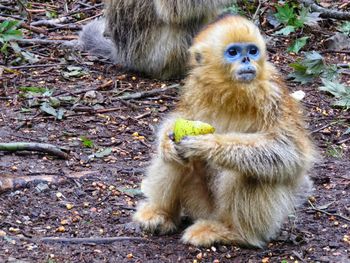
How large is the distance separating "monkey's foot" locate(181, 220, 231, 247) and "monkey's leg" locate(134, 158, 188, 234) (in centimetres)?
25

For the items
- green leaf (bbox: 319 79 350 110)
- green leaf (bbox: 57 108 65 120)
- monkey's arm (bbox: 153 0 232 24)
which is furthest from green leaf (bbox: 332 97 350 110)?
green leaf (bbox: 57 108 65 120)

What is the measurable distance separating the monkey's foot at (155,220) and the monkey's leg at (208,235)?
0.22 m

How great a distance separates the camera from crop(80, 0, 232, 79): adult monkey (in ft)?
30.0

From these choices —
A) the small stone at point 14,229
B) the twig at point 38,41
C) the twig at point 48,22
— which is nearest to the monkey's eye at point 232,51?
the small stone at point 14,229

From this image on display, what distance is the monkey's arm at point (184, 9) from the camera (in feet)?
29.7

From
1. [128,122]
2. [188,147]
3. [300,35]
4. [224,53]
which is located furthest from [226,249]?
[300,35]

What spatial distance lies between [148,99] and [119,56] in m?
1.22

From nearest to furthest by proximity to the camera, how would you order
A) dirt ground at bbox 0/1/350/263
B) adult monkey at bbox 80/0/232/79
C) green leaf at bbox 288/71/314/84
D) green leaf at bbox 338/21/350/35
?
dirt ground at bbox 0/1/350/263
green leaf at bbox 288/71/314/84
adult monkey at bbox 80/0/232/79
green leaf at bbox 338/21/350/35

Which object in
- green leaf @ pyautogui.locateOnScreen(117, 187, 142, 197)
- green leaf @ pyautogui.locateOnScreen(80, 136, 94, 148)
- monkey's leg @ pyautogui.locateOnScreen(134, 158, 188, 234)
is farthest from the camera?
green leaf @ pyautogui.locateOnScreen(80, 136, 94, 148)

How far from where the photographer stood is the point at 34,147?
6859 millimetres

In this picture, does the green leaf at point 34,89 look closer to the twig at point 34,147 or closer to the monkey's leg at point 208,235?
the twig at point 34,147

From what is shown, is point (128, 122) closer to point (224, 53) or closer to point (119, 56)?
point (119, 56)

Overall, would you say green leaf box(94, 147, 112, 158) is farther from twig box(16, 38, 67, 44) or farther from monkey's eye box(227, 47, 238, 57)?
twig box(16, 38, 67, 44)

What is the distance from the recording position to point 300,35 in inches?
396
